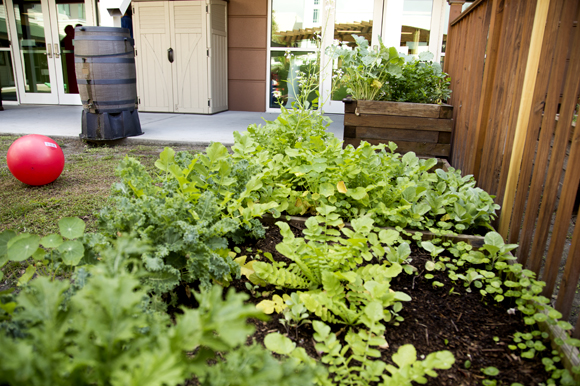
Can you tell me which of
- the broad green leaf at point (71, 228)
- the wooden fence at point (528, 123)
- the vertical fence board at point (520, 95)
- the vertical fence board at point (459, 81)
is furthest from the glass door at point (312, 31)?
the broad green leaf at point (71, 228)

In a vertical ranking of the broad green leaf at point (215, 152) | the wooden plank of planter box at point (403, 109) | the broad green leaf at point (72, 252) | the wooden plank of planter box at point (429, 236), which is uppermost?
the wooden plank of planter box at point (403, 109)

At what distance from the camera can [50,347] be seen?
2.11ft

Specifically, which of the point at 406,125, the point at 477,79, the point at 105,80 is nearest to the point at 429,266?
the point at 477,79

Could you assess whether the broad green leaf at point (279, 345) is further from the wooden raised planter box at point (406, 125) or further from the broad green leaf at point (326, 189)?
the wooden raised planter box at point (406, 125)

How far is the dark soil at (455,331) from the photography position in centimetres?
116

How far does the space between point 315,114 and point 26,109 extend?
24.3 feet

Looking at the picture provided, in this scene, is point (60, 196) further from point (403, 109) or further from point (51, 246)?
point (403, 109)

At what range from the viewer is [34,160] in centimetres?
297

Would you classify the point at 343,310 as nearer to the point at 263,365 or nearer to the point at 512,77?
the point at 263,365

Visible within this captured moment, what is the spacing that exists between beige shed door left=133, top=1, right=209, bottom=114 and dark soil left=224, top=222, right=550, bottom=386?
6674mm

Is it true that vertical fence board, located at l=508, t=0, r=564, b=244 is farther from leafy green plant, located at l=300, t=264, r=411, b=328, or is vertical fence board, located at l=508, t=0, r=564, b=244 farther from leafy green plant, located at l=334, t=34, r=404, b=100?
leafy green plant, located at l=334, t=34, r=404, b=100

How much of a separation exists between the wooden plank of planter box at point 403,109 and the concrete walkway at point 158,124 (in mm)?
1767

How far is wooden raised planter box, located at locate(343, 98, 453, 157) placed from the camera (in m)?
3.21

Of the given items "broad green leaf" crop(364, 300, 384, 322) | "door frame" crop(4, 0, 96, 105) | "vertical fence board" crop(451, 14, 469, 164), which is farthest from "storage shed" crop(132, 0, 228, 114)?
"broad green leaf" crop(364, 300, 384, 322)
